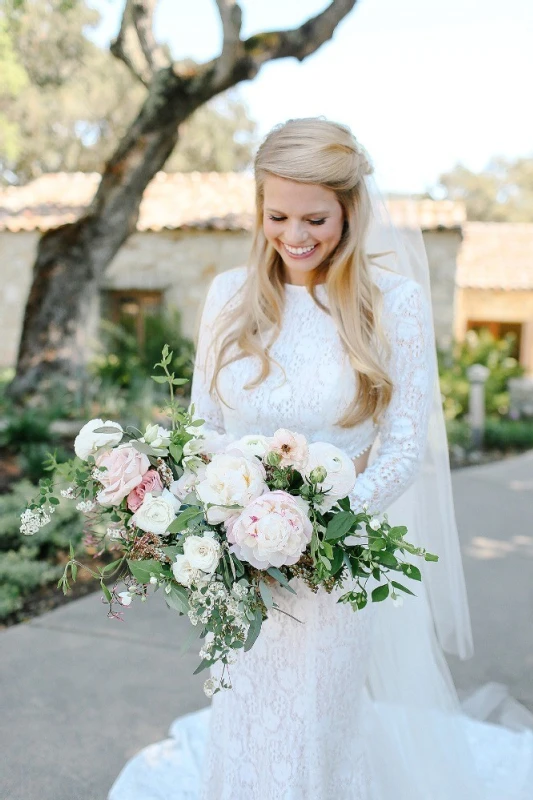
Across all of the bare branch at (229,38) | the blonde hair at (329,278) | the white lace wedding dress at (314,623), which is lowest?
the white lace wedding dress at (314,623)

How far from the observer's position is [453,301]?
1298 centimetres

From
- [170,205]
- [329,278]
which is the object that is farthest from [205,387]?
[170,205]

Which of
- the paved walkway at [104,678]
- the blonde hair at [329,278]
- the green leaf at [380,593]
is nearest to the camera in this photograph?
the green leaf at [380,593]

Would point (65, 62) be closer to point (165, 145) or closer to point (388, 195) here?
point (165, 145)

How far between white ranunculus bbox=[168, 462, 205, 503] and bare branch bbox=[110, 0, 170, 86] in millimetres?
6112

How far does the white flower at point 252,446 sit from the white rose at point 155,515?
0.66 ft

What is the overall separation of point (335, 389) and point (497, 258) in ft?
61.5

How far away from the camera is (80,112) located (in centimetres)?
2230

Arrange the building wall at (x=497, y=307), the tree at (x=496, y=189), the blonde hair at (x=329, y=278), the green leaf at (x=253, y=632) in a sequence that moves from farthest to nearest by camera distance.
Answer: the tree at (x=496, y=189)
the building wall at (x=497, y=307)
the blonde hair at (x=329, y=278)
the green leaf at (x=253, y=632)

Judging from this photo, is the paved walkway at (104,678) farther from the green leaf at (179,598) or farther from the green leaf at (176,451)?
the green leaf at (176,451)

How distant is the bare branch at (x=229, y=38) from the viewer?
600 centimetres

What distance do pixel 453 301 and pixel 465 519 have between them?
7.24 metres

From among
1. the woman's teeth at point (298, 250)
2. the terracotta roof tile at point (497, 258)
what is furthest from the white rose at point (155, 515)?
the terracotta roof tile at point (497, 258)

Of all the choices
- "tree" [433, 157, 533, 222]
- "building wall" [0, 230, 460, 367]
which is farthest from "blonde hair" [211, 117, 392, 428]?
"tree" [433, 157, 533, 222]
